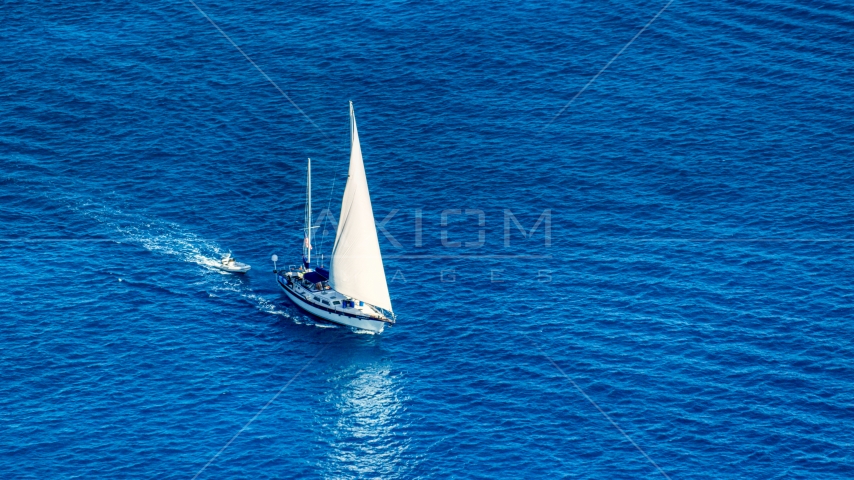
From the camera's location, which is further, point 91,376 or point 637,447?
point 91,376

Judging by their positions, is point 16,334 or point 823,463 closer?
point 823,463

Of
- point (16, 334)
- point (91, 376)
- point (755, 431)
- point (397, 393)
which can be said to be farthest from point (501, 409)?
point (16, 334)

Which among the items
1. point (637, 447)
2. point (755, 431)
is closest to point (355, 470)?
point (637, 447)

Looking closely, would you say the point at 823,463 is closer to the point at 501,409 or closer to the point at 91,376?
the point at 501,409

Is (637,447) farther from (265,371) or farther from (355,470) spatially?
(265,371)

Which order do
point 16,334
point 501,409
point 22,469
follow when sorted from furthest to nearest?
point 16,334, point 501,409, point 22,469

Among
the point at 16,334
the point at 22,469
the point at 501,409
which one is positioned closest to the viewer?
the point at 22,469
